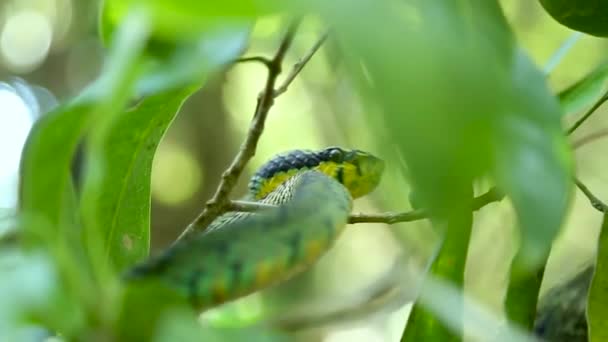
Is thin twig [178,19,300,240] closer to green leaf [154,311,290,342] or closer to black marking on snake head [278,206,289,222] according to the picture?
black marking on snake head [278,206,289,222]

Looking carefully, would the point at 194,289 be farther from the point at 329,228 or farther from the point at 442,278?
the point at 442,278

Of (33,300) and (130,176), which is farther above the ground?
(33,300)

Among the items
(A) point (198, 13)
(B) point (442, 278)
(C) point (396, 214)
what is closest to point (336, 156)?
(C) point (396, 214)

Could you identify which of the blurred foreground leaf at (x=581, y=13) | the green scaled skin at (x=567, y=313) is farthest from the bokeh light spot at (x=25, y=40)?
the blurred foreground leaf at (x=581, y=13)

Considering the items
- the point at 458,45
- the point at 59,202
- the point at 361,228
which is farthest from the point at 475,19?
the point at 361,228

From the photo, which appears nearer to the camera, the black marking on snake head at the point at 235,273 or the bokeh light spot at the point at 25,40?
the black marking on snake head at the point at 235,273

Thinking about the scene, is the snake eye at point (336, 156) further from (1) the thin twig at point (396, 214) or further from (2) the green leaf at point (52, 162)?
(2) the green leaf at point (52, 162)

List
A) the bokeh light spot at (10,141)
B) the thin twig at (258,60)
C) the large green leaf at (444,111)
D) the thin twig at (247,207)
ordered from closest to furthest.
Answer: the large green leaf at (444,111), the thin twig at (258,60), the thin twig at (247,207), the bokeh light spot at (10,141)
